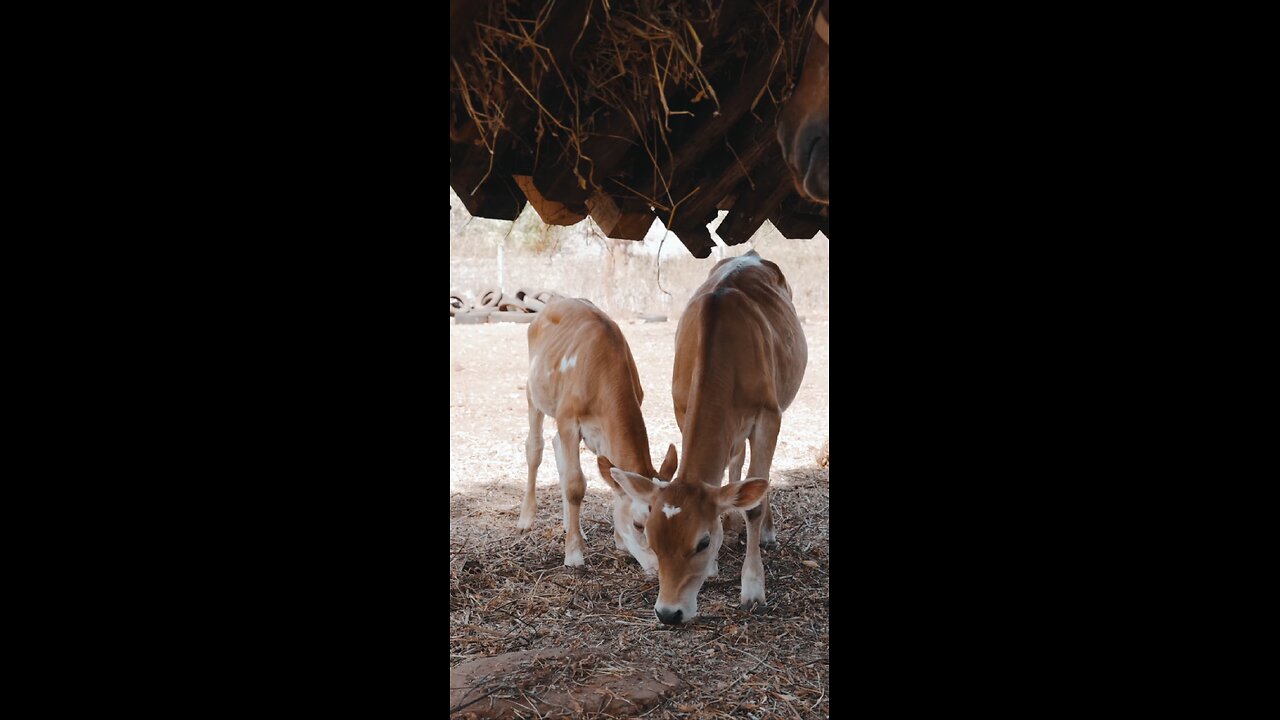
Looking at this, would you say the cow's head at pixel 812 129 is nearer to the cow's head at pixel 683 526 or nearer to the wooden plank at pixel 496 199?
the wooden plank at pixel 496 199

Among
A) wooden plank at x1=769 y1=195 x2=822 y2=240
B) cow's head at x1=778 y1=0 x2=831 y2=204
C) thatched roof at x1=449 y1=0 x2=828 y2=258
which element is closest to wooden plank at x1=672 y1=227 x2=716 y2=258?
thatched roof at x1=449 y1=0 x2=828 y2=258

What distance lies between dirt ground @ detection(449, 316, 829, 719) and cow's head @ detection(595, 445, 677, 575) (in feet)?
0.89

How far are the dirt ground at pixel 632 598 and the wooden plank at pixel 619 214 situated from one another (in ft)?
4.21

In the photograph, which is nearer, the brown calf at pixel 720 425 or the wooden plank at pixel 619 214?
the wooden plank at pixel 619 214

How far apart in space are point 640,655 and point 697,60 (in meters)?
2.78

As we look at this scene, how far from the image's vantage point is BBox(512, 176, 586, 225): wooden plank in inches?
Result: 149

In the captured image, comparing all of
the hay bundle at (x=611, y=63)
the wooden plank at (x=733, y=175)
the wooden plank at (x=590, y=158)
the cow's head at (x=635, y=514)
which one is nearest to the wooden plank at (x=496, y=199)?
the wooden plank at (x=590, y=158)

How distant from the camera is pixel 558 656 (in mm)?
3967

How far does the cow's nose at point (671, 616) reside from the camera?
4.34 meters

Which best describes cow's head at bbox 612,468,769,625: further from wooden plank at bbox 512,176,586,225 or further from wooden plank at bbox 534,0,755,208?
wooden plank at bbox 534,0,755,208

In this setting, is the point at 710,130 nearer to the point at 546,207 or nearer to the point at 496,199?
the point at 546,207

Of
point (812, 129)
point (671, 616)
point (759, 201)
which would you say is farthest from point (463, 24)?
point (671, 616)

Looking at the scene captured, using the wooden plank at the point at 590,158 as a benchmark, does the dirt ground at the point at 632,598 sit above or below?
below
